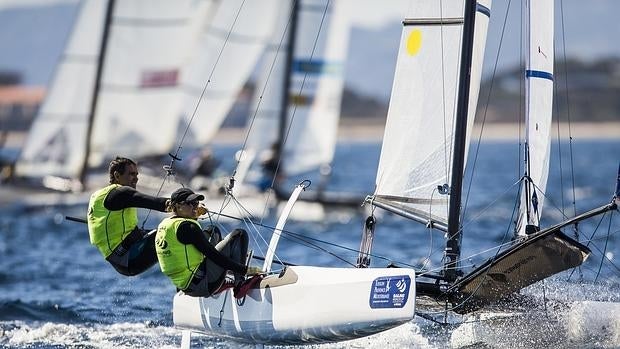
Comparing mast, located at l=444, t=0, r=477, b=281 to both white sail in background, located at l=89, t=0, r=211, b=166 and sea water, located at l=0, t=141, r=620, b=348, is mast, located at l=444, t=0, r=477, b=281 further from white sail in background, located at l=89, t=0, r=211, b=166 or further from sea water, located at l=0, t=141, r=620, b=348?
white sail in background, located at l=89, t=0, r=211, b=166

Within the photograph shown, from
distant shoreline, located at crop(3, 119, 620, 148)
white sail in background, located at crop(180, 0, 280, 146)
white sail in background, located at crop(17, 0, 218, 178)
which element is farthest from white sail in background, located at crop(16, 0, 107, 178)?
distant shoreline, located at crop(3, 119, 620, 148)

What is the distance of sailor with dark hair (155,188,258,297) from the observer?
7.11 m

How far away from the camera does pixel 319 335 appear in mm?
7023

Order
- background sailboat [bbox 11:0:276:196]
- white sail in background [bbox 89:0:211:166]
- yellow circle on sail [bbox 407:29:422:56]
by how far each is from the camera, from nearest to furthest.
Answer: yellow circle on sail [bbox 407:29:422:56] < background sailboat [bbox 11:0:276:196] < white sail in background [bbox 89:0:211:166]

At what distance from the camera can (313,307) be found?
275 inches

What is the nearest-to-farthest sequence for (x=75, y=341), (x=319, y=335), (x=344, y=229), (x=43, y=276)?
(x=319, y=335)
(x=75, y=341)
(x=43, y=276)
(x=344, y=229)

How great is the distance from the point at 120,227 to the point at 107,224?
0.09 meters

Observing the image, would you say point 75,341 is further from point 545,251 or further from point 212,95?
point 212,95

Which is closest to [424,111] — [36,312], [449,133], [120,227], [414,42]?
[449,133]

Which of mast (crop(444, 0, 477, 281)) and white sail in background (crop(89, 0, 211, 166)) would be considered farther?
white sail in background (crop(89, 0, 211, 166))

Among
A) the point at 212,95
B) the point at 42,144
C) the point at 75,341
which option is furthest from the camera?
the point at 212,95

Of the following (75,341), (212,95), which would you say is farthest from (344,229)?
(75,341)

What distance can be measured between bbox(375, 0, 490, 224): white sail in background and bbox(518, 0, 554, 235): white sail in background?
31cm

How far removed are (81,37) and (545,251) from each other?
1445 cm
